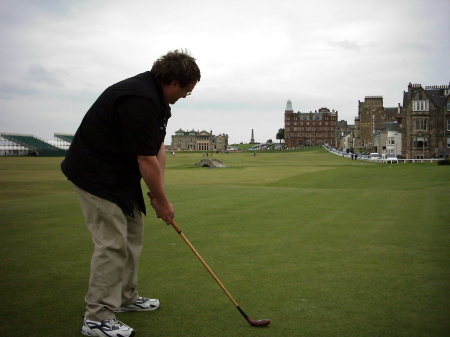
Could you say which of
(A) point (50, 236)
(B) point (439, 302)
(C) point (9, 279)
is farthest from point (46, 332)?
(A) point (50, 236)

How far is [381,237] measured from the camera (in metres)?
8.93

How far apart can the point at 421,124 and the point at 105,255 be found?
74.4 metres

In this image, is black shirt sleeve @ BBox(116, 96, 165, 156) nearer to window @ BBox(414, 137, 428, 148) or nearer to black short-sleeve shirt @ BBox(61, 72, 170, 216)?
black short-sleeve shirt @ BBox(61, 72, 170, 216)

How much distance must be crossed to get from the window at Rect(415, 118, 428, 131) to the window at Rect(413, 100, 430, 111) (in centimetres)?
168

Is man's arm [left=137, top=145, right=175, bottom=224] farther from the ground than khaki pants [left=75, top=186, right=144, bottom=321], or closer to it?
farther from the ground

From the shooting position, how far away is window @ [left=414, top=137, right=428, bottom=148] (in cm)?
7081

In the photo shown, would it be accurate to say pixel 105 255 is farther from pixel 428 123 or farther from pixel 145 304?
pixel 428 123

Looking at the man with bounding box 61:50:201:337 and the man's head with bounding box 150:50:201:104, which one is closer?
the man with bounding box 61:50:201:337

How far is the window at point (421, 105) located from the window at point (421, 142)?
15.6 ft

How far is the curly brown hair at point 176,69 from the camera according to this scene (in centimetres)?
495

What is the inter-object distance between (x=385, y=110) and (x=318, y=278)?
130865 millimetres

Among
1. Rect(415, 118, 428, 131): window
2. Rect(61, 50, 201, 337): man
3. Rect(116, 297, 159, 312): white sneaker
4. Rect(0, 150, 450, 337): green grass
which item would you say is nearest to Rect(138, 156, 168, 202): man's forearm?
Rect(61, 50, 201, 337): man

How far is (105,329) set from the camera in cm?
453

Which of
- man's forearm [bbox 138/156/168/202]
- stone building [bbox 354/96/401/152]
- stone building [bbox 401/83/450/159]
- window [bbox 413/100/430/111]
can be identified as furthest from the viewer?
stone building [bbox 354/96/401/152]
